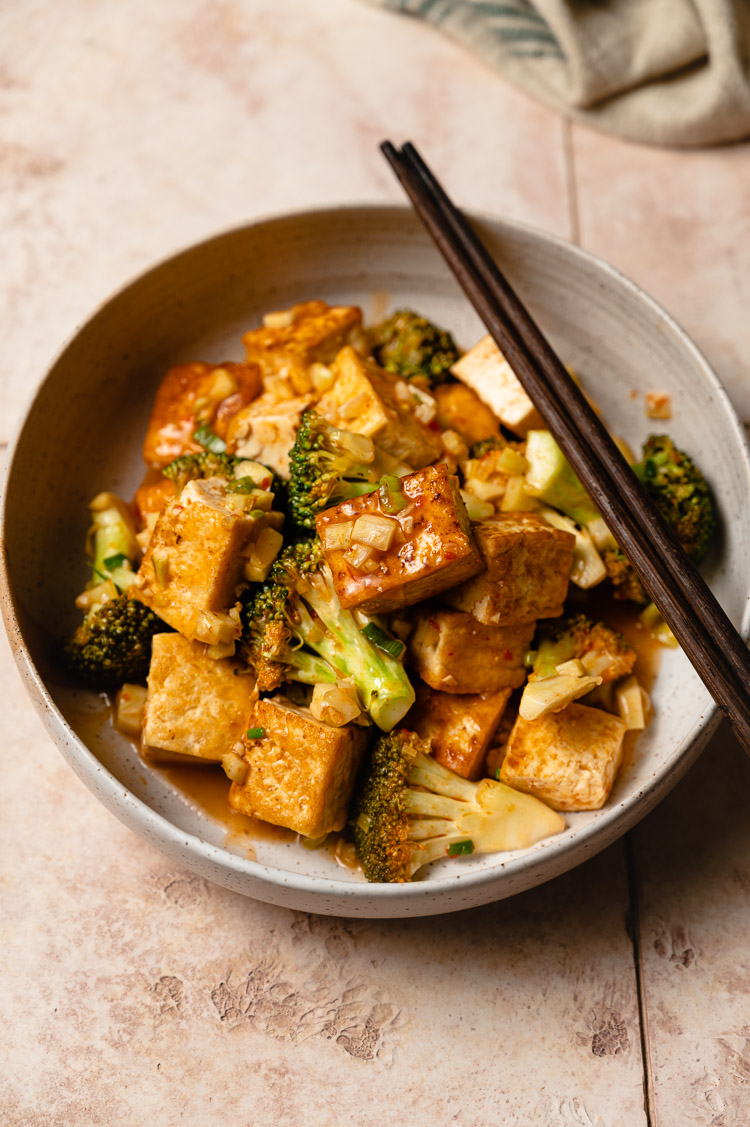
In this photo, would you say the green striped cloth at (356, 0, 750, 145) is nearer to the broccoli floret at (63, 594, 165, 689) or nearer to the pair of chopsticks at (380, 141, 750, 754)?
the pair of chopsticks at (380, 141, 750, 754)

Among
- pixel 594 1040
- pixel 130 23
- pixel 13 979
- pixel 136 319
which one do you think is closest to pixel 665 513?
pixel 594 1040

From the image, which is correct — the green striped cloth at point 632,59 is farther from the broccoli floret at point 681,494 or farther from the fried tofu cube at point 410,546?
the fried tofu cube at point 410,546

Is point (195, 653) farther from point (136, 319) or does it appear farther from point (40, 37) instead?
point (40, 37)

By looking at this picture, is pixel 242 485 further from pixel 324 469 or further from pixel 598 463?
pixel 598 463

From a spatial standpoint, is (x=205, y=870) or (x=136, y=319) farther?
(x=136, y=319)

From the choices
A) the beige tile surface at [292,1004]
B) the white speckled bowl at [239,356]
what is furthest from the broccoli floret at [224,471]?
the beige tile surface at [292,1004]

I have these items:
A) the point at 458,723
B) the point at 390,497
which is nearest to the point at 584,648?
the point at 458,723

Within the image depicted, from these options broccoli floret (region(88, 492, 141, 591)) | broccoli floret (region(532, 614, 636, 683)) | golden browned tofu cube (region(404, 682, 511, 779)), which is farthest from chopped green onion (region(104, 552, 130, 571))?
broccoli floret (region(532, 614, 636, 683))
